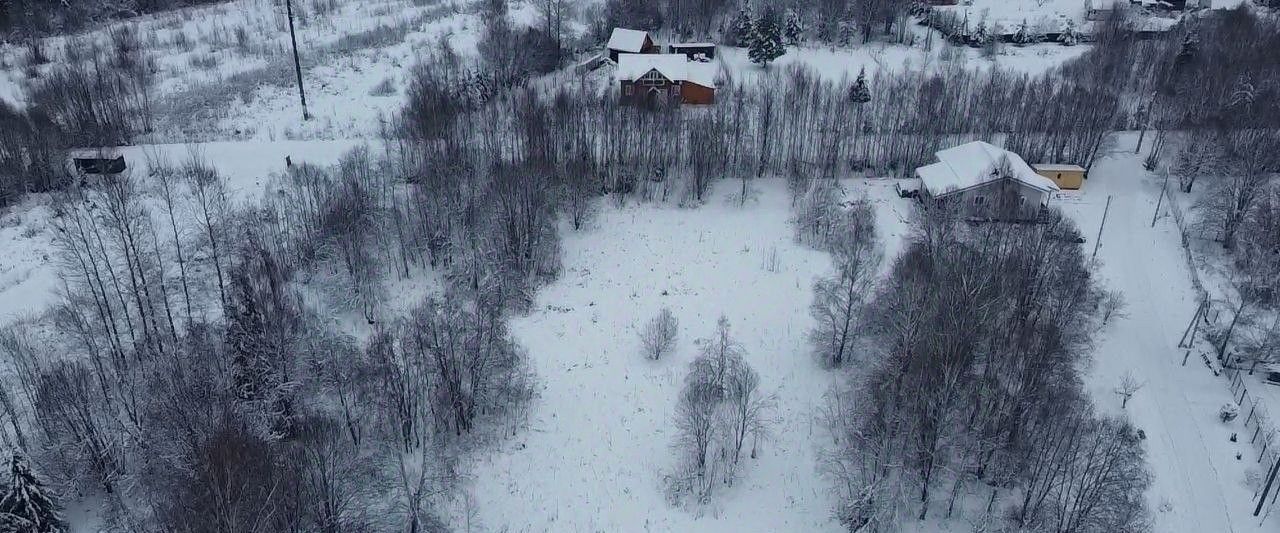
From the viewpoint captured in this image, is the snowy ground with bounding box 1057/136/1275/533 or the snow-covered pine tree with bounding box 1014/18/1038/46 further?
the snow-covered pine tree with bounding box 1014/18/1038/46

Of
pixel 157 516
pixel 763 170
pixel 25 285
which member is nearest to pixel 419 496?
pixel 157 516

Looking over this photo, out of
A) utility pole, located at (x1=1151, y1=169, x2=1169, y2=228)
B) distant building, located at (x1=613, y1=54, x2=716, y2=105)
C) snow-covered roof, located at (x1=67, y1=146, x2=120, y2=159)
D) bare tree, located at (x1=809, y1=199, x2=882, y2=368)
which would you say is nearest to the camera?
bare tree, located at (x1=809, y1=199, x2=882, y2=368)

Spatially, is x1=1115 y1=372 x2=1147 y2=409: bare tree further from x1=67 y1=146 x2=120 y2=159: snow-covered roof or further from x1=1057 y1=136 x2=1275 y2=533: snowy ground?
x1=67 y1=146 x2=120 y2=159: snow-covered roof

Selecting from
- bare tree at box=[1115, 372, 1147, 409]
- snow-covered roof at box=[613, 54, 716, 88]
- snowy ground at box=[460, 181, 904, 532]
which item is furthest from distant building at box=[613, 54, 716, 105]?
bare tree at box=[1115, 372, 1147, 409]

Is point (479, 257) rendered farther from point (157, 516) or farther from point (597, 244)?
point (157, 516)

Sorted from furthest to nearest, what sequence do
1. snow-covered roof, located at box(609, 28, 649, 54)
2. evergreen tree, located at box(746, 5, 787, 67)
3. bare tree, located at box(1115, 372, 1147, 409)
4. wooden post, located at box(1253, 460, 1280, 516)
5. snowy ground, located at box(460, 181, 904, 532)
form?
snow-covered roof, located at box(609, 28, 649, 54)
evergreen tree, located at box(746, 5, 787, 67)
bare tree, located at box(1115, 372, 1147, 409)
snowy ground, located at box(460, 181, 904, 532)
wooden post, located at box(1253, 460, 1280, 516)

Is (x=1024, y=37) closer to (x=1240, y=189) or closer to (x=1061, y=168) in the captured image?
(x=1061, y=168)

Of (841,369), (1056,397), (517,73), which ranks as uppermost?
(517,73)
